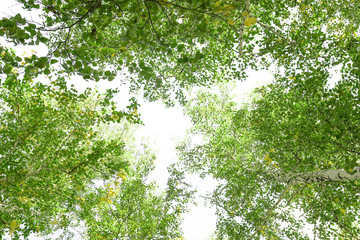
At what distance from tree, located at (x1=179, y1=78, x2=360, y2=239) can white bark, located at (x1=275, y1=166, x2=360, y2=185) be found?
2 centimetres

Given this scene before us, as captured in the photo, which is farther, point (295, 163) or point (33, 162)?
point (33, 162)

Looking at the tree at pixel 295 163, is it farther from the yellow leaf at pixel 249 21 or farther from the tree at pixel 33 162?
the tree at pixel 33 162

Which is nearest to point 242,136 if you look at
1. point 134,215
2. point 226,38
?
point 226,38

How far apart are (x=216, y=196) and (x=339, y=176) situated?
517cm

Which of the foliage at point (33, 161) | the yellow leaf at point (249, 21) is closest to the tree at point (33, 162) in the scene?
the foliage at point (33, 161)

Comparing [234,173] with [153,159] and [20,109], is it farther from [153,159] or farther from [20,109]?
[20,109]

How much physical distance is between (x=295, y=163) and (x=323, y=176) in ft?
3.85

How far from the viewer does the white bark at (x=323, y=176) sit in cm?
427

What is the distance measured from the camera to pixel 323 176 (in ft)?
15.9

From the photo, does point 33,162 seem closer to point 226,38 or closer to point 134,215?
point 134,215

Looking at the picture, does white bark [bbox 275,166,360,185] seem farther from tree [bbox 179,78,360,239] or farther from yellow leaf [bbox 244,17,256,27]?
yellow leaf [bbox 244,17,256,27]

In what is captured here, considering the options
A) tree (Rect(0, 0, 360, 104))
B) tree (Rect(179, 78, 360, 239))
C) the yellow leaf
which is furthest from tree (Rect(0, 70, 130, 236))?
the yellow leaf

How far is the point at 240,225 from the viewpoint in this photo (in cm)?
699

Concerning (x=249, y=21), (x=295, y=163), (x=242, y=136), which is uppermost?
(x=242, y=136)
